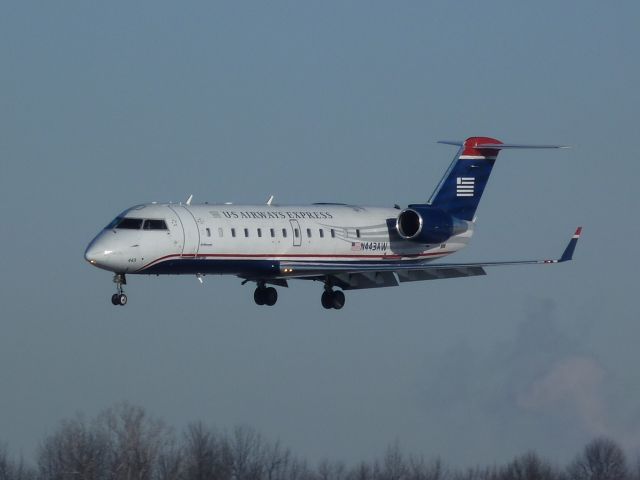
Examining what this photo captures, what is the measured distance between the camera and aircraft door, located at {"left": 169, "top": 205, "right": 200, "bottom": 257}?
48094 millimetres

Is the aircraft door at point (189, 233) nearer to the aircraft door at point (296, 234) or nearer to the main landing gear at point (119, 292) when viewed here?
the main landing gear at point (119, 292)

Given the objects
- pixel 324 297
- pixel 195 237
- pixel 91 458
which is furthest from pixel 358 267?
pixel 91 458

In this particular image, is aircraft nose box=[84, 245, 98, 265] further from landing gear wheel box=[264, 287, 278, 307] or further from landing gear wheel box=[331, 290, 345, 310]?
landing gear wheel box=[331, 290, 345, 310]

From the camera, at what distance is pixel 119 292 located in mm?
47344

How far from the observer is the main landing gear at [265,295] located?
52.7 meters

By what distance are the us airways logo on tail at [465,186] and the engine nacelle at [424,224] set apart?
2.06m

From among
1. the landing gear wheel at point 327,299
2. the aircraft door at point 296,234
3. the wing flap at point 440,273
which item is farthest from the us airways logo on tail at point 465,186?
the aircraft door at point 296,234

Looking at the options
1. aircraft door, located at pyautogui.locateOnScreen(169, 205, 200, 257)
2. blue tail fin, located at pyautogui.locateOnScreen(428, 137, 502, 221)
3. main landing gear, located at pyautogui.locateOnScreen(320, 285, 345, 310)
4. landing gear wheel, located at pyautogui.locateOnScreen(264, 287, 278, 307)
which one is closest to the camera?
aircraft door, located at pyautogui.locateOnScreen(169, 205, 200, 257)

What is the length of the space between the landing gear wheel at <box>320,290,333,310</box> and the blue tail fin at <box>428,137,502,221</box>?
4.96 meters

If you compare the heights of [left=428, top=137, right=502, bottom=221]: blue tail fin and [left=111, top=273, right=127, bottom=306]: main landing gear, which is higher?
[left=428, top=137, right=502, bottom=221]: blue tail fin

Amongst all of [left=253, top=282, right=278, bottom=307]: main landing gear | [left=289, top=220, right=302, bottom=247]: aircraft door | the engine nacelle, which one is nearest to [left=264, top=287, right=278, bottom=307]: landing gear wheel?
[left=253, top=282, right=278, bottom=307]: main landing gear

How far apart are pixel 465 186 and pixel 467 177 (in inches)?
12.9

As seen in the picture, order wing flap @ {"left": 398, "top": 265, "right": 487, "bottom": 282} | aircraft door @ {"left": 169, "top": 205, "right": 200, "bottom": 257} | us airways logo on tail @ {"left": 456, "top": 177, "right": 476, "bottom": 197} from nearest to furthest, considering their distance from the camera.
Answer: aircraft door @ {"left": 169, "top": 205, "right": 200, "bottom": 257} → wing flap @ {"left": 398, "top": 265, "right": 487, "bottom": 282} → us airways logo on tail @ {"left": 456, "top": 177, "right": 476, "bottom": 197}

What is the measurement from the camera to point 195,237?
158 ft
